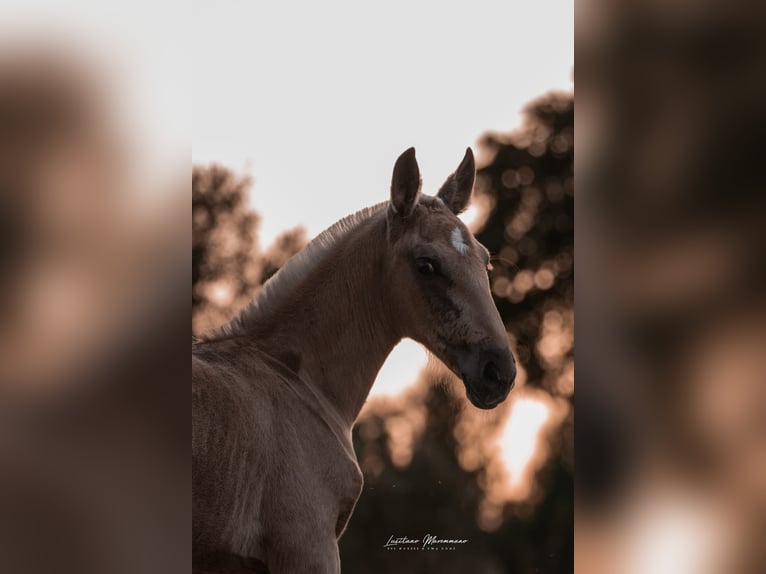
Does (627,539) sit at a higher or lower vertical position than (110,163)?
lower

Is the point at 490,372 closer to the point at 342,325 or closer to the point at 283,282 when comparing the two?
the point at 342,325

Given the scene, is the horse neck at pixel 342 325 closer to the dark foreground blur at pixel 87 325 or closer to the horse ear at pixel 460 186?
the horse ear at pixel 460 186

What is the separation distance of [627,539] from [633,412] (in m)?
0.19

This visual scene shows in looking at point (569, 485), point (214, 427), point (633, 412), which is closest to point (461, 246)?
point (214, 427)

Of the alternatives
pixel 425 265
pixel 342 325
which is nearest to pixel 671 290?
pixel 425 265

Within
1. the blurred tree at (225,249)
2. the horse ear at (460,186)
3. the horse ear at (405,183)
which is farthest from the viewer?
the blurred tree at (225,249)

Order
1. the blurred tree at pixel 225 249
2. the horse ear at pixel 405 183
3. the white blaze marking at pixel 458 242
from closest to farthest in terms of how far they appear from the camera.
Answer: the white blaze marking at pixel 458 242, the horse ear at pixel 405 183, the blurred tree at pixel 225 249

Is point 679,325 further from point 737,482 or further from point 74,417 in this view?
point 74,417

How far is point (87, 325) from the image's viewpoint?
1.21 metres

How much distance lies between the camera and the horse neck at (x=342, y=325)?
4.09 metres

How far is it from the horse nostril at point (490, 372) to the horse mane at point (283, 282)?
0.95 meters

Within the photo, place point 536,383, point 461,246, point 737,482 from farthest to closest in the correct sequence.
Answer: point 536,383 < point 461,246 < point 737,482

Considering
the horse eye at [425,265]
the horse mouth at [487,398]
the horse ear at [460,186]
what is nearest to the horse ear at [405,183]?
the horse eye at [425,265]

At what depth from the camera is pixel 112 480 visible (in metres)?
1.25
